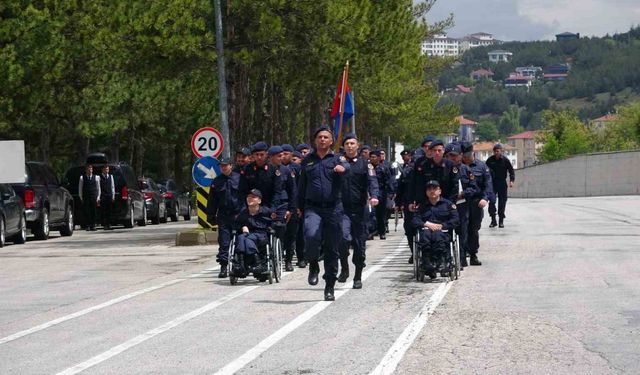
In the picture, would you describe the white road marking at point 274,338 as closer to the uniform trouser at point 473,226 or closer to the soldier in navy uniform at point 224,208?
the soldier in navy uniform at point 224,208

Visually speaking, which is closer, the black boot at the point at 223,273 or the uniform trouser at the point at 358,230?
the uniform trouser at the point at 358,230

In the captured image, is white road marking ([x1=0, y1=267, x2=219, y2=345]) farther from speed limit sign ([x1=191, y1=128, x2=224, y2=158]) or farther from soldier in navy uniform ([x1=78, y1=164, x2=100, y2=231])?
soldier in navy uniform ([x1=78, y1=164, x2=100, y2=231])

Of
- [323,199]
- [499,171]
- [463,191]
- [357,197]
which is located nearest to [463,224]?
[463,191]

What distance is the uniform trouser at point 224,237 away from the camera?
65.3 ft

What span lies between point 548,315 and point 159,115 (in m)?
49.1

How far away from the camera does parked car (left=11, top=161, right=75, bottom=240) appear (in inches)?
1294

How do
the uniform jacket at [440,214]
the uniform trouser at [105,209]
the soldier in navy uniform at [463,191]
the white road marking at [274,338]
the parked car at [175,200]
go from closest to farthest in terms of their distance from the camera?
1. the white road marking at [274,338]
2. the uniform jacket at [440,214]
3. the soldier in navy uniform at [463,191]
4. the uniform trouser at [105,209]
5. the parked car at [175,200]

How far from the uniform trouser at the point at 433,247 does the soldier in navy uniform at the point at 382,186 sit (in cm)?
908

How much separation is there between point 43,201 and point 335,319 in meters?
20.8

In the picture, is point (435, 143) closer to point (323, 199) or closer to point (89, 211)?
point (323, 199)

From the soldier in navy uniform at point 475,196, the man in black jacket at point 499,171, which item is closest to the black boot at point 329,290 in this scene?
the soldier in navy uniform at point 475,196

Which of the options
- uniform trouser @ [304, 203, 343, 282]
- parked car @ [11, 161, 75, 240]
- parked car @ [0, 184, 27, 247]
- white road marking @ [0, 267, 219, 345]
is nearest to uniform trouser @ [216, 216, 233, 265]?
white road marking @ [0, 267, 219, 345]

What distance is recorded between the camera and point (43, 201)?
33625 mm

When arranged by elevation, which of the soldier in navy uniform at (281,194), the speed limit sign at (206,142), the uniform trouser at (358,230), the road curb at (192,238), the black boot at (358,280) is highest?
the speed limit sign at (206,142)
